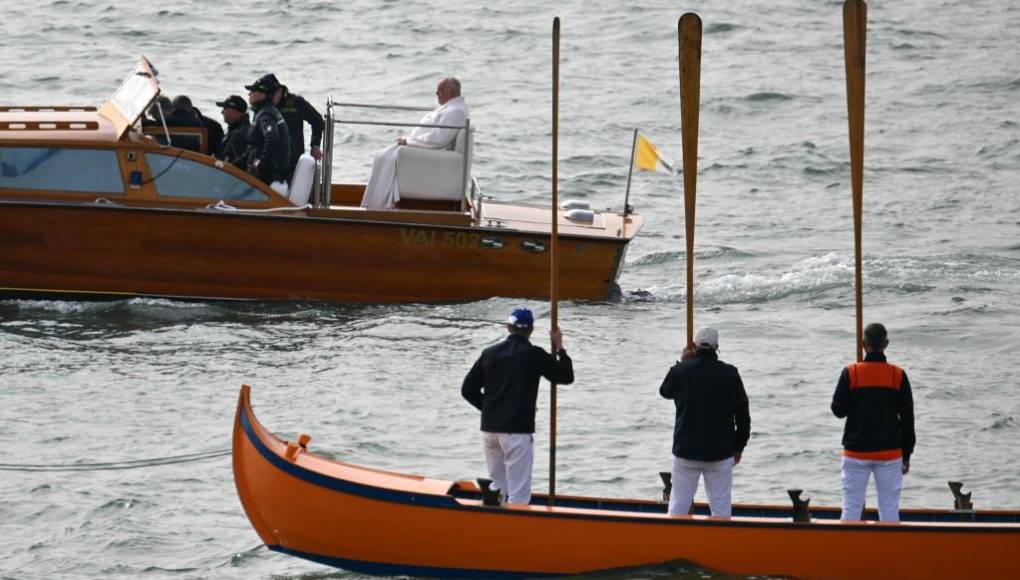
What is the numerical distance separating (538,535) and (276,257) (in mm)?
7169

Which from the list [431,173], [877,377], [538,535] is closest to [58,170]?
[431,173]

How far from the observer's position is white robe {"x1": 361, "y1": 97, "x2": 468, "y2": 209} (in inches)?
650

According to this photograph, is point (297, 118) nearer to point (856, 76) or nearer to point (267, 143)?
point (267, 143)

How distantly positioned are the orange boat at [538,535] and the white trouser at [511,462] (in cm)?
41

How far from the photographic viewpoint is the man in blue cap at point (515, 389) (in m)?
10.3

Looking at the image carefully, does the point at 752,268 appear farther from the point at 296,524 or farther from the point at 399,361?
the point at 296,524

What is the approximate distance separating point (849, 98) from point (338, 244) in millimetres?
6478

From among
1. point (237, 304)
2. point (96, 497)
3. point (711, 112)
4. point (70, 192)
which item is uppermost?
point (711, 112)

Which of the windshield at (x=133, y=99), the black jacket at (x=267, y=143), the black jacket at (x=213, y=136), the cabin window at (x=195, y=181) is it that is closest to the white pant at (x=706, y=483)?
the cabin window at (x=195, y=181)

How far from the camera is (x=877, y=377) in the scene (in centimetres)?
998

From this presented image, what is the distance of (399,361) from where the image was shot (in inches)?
615

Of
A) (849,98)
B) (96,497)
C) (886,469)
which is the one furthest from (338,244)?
(886,469)

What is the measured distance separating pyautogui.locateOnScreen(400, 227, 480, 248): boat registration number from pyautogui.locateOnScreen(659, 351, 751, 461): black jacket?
6822mm

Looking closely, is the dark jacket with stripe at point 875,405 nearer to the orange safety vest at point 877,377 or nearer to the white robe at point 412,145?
the orange safety vest at point 877,377
